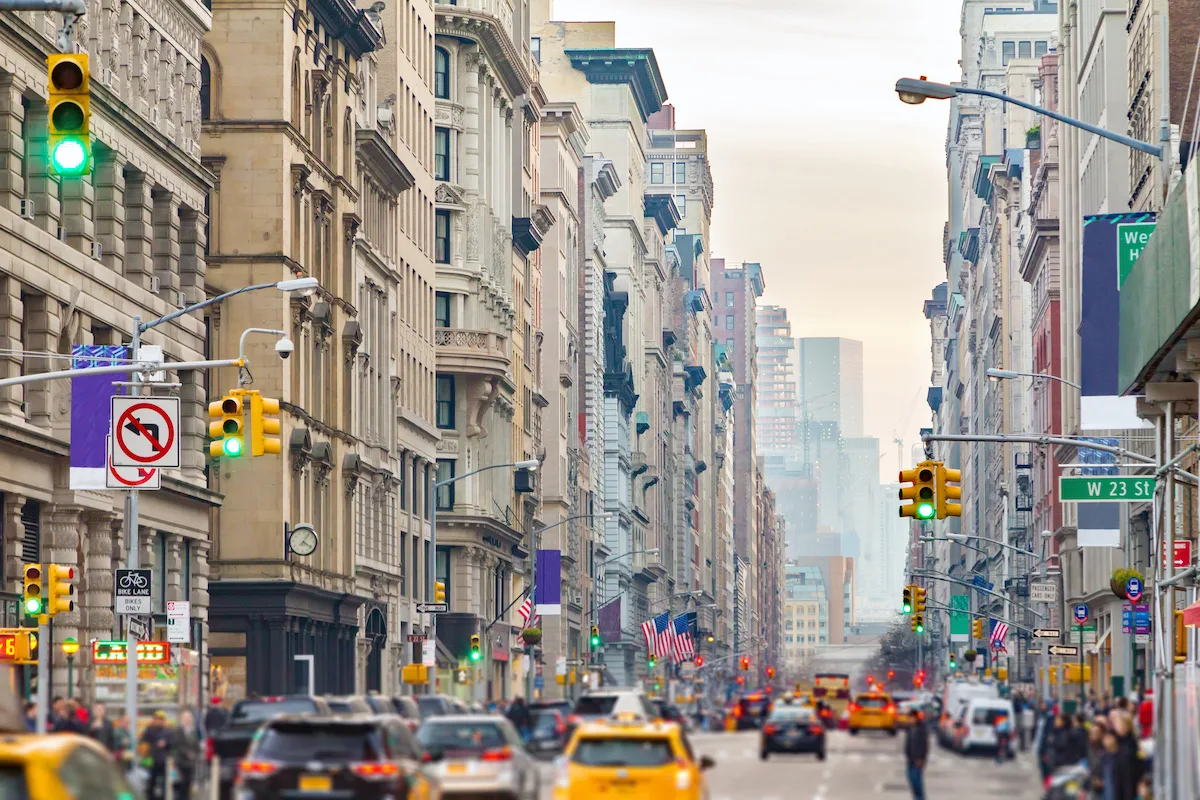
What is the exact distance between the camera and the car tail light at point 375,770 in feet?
81.1

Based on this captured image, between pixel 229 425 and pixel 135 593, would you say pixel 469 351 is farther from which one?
pixel 229 425

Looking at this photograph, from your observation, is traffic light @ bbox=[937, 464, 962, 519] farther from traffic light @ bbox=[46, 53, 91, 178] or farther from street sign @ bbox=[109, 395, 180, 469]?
traffic light @ bbox=[46, 53, 91, 178]

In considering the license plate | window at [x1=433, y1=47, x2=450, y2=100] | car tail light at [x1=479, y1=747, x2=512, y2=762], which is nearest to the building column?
car tail light at [x1=479, y1=747, x2=512, y2=762]

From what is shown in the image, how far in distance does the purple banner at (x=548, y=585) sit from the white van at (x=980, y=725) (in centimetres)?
6144

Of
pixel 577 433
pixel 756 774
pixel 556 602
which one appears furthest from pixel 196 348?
pixel 577 433

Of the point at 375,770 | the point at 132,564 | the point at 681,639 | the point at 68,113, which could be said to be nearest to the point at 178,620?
the point at 132,564

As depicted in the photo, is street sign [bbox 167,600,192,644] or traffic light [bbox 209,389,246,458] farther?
street sign [bbox 167,600,192,644]

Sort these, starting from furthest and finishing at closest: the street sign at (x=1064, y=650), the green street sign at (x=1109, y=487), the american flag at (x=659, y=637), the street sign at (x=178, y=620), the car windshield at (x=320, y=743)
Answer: the american flag at (x=659, y=637) < the street sign at (x=1064, y=650) < the street sign at (x=178, y=620) < the green street sign at (x=1109, y=487) < the car windshield at (x=320, y=743)

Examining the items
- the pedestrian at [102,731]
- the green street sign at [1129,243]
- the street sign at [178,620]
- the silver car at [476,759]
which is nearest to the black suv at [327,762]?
the silver car at [476,759]

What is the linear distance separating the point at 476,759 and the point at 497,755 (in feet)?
0.92

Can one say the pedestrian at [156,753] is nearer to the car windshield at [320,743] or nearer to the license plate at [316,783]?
the car windshield at [320,743]

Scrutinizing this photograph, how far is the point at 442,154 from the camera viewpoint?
364 feet

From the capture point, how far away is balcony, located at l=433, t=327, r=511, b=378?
10756cm

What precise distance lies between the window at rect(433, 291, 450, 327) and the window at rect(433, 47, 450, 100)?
9.38 m
